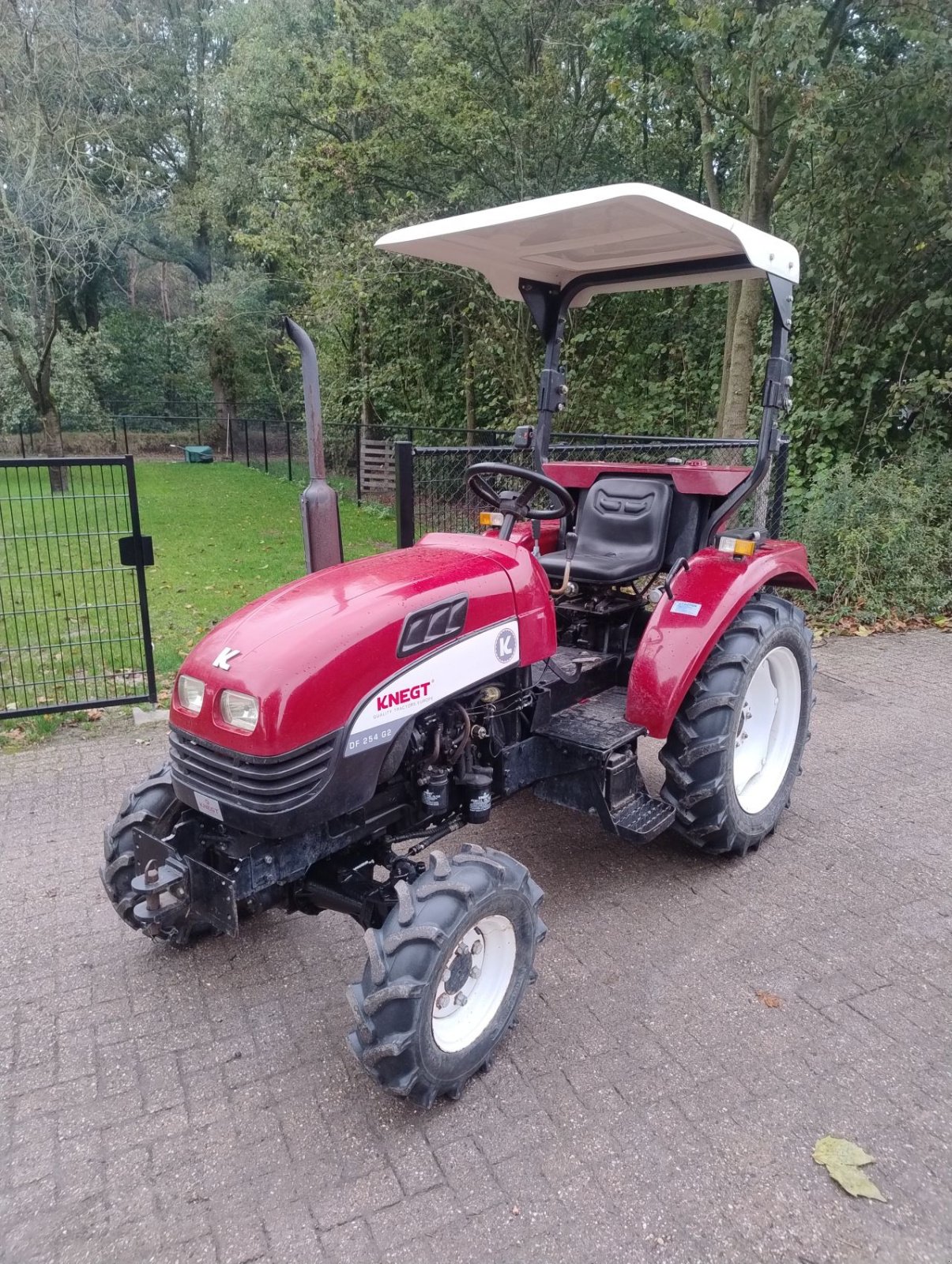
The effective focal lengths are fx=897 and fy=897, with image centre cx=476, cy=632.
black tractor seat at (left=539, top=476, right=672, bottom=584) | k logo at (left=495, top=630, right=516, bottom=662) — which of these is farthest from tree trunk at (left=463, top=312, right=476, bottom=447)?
k logo at (left=495, top=630, right=516, bottom=662)

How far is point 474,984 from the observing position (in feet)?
7.75

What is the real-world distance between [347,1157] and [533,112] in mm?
11020

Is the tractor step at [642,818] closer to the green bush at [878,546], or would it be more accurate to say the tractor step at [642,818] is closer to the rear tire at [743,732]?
the rear tire at [743,732]

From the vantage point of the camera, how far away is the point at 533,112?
10.4 m

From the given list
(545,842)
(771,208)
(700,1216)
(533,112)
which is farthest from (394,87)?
(700,1216)

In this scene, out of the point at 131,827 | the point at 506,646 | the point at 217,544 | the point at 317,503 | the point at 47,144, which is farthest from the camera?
the point at 47,144

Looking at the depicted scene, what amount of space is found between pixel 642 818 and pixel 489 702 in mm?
754

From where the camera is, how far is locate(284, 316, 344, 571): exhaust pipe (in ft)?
10.5

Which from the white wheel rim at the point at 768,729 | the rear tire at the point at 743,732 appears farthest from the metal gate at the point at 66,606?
the white wheel rim at the point at 768,729

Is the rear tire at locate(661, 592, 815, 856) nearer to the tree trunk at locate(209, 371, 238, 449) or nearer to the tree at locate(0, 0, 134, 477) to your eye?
the tree at locate(0, 0, 134, 477)

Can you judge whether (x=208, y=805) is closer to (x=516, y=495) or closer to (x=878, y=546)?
(x=516, y=495)

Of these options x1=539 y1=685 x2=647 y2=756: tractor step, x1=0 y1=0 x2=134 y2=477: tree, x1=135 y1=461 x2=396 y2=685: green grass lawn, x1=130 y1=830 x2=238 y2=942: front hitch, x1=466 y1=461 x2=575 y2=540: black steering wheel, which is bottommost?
x1=135 y1=461 x2=396 y2=685: green grass lawn

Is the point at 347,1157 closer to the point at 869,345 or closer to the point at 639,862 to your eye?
the point at 639,862

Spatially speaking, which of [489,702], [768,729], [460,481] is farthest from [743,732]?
[460,481]
